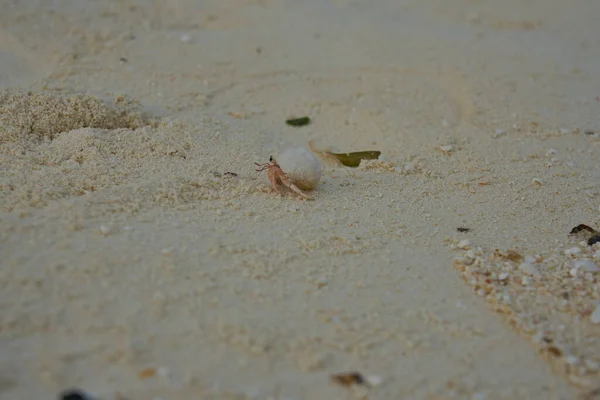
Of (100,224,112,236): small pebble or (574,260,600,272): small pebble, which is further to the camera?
(574,260,600,272): small pebble

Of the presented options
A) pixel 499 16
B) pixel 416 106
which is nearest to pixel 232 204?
pixel 416 106

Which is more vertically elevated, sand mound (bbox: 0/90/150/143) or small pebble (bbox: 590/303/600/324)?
sand mound (bbox: 0/90/150/143)

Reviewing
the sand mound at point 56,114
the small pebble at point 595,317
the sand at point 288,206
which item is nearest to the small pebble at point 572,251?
the sand at point 288,206

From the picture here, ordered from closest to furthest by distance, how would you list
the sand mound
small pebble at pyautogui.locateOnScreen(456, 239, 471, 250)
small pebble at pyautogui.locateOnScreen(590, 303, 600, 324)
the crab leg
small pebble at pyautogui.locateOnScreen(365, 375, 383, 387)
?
small pebble at pyautogui.locateOnScreen(365, 375, 383, 387)
small pebble at pyautogui.locateOnScreen(590, 303, 600, 324)
small pebble at pyautogui.locateOnScreen(456, 239, 471, 250)
the crab leg
the sand mound

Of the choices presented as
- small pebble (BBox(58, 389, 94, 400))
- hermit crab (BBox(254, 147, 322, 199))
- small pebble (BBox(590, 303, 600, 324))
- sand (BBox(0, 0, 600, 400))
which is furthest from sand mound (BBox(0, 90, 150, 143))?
small pebble (BBox(590, 303, 600, 324))

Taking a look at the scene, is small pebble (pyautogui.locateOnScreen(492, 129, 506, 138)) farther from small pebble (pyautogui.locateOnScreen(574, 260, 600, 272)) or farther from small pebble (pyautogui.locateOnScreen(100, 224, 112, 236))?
small pebble (pyautogui.locateOnScreen(100, 224, 112, 236))

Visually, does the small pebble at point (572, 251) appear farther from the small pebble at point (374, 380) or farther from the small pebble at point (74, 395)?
the small pebble at point (74, 395)
